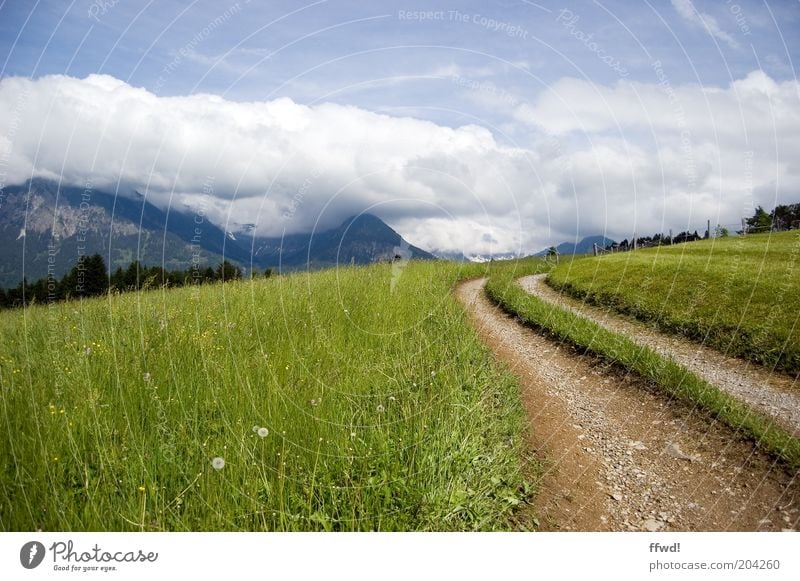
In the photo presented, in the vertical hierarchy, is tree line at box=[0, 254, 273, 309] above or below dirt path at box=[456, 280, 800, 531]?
above

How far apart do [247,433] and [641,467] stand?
4131 mm

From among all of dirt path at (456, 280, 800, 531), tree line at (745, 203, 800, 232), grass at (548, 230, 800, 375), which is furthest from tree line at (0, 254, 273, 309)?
tree line at (745, 203, 800, 232)

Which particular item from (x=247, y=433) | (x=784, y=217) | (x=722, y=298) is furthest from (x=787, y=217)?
(x=247, y=433)

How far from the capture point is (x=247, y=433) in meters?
4.11

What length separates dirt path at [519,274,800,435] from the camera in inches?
242

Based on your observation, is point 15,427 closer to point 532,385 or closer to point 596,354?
point 532,385

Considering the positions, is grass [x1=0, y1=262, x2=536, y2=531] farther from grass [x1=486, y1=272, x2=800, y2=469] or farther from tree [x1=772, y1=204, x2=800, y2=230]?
tree [x1=772, y1=204, x2=800, y2=230]

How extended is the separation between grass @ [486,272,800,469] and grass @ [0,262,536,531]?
2.60m

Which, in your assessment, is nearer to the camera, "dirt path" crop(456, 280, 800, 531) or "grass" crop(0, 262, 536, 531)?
"grass" crop(0, 262, 536, 531)

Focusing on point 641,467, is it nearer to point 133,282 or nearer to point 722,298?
point 722,298

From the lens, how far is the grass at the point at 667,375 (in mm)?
5180

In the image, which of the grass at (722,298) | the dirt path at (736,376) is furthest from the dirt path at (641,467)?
the grass at (722,298)

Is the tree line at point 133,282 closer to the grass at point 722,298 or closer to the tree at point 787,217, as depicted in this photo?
the grass at point 722,298

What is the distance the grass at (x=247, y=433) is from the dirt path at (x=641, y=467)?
457 millimetres
